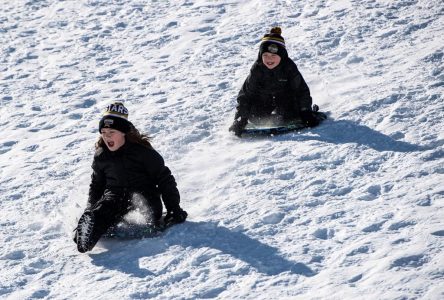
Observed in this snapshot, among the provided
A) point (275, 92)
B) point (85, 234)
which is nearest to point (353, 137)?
point (275, 92)

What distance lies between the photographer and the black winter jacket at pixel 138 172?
19.0ft

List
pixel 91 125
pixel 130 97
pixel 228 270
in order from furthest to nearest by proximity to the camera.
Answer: pixel 130 97 < pixel 91 125 < pixel 228 270

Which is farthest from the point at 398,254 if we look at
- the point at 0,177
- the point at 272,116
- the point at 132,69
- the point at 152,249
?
the point at 132,69

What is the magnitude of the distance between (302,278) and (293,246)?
1.55 feet

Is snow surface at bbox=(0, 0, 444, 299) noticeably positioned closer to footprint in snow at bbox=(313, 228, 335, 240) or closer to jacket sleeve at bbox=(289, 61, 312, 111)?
footprint in snow at bbox=(313, 228, 335, 240)

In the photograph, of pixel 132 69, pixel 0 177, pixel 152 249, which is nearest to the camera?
pixel 152 249

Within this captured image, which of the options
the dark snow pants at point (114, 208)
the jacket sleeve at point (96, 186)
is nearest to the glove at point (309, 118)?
the dark snow pants at point (114, 208)

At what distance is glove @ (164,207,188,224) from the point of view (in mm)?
5801

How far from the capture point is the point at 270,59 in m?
7.26

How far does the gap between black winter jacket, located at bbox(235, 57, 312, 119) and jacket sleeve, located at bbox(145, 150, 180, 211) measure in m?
A: 1.92

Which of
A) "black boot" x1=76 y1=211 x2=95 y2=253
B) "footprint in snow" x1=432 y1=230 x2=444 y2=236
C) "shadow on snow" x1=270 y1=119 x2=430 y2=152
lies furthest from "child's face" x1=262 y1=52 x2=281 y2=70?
"footprint in snow" x1=432 y1=230 x2=444 y2=236

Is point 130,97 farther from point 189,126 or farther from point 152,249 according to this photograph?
point 152,249

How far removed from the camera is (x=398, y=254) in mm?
4676

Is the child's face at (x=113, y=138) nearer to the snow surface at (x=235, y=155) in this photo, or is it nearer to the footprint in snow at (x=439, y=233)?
the snow surface at (x=235, y=155)
